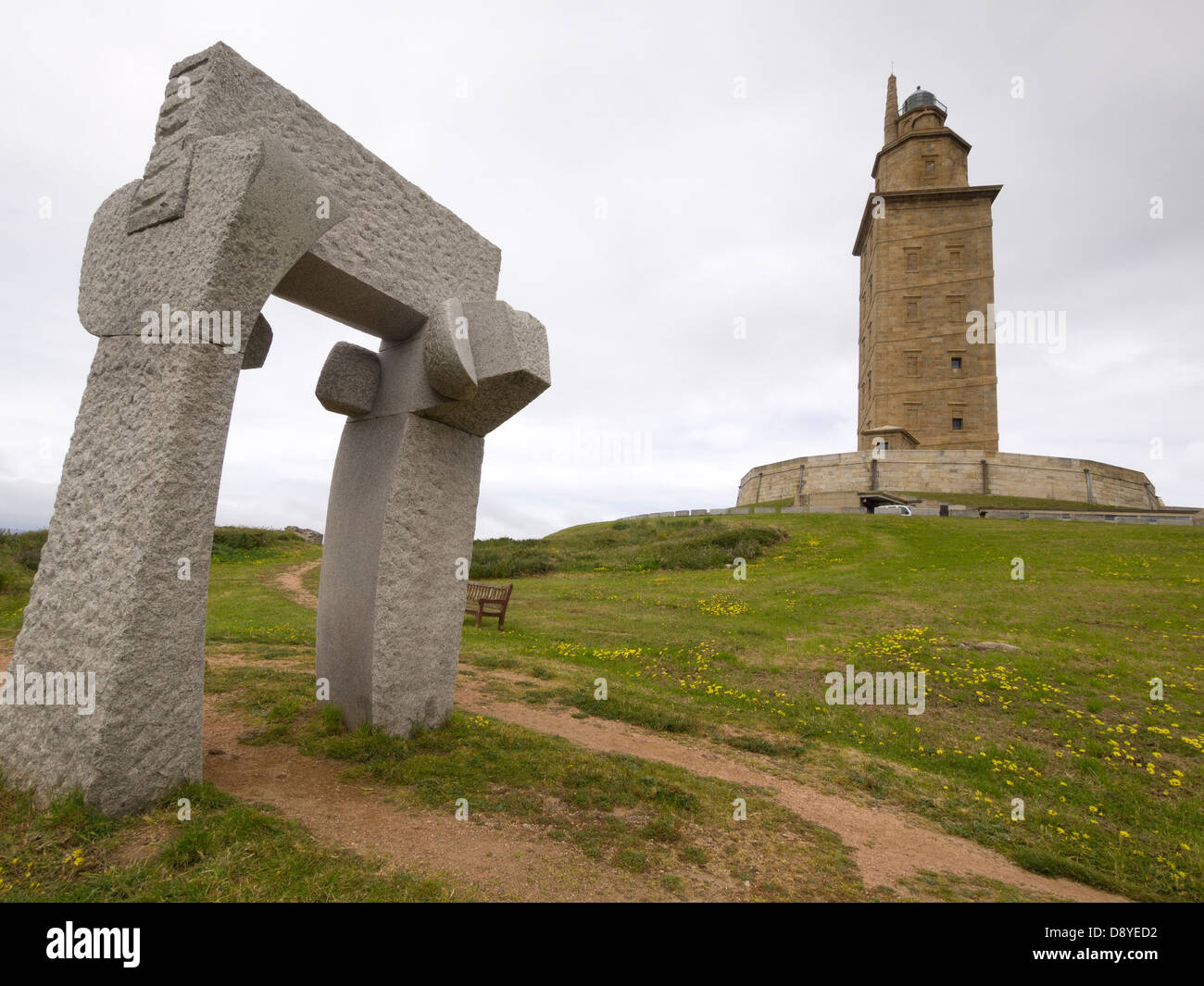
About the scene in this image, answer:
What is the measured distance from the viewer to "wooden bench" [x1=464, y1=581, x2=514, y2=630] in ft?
45.8

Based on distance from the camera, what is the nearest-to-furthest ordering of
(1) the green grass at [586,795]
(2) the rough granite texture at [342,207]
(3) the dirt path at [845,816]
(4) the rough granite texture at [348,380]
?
(1) the green grass at [586,795]
(2) the rough granite texture at [342,207]
(3) the dirt path at [845,816]
(4) the rough granite texture at [348,380]

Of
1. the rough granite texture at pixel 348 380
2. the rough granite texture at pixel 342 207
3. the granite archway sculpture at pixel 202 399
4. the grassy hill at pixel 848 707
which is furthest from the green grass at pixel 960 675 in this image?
the rough granite texture at pixel 342 207

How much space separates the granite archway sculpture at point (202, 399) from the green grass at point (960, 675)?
4.04 metres

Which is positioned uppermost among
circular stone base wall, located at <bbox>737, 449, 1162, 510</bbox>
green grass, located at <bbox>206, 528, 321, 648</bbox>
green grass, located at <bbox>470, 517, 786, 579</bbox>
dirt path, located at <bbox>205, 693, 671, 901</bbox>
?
circular stone base wall, located at <bbox>737, 449, 1162, 510</bbox>

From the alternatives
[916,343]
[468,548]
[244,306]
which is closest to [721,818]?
[468,548]

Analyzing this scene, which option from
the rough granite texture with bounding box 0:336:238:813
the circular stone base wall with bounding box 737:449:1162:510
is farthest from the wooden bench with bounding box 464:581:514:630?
the circular stone base wall with bounding box 737:449:1162:510

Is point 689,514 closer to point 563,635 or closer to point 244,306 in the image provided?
point 563,635

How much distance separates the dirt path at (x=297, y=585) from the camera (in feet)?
60.5

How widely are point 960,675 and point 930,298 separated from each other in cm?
4183

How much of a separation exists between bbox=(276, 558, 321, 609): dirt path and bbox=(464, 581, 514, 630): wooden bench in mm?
4569

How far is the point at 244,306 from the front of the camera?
4074mm

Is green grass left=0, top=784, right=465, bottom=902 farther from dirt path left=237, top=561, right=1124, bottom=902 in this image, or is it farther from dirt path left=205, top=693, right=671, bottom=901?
dirt path left=237, top=561, right=1124, bottom=902

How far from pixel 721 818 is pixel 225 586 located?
20103 mm

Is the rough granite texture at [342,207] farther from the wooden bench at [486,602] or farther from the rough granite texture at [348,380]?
the wooden bench at [486,602]
